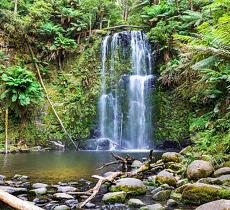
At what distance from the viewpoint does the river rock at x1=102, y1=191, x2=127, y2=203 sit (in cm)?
583

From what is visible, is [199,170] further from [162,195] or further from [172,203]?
[172,203]

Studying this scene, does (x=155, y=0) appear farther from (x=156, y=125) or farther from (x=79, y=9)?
(x=156, y=125)

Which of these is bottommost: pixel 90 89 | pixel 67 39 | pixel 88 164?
pixel 88 164

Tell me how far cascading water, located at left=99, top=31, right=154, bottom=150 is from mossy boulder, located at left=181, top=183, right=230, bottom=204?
11.2 m

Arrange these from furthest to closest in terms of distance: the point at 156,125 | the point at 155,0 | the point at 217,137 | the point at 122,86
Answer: the point at 155,0 < the point at 122,86 < the point at 156,125 < the point at 217,137

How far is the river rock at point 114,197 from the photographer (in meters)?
5.83

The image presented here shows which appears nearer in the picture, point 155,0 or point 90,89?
point 90,89

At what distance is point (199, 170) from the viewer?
6828 millimetres

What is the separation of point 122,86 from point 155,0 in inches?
312

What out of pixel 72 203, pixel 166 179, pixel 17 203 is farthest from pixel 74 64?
pixel 17 203

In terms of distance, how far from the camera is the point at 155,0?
23359 mm

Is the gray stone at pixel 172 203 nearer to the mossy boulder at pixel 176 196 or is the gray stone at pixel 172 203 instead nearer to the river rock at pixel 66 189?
the mossy boulder at pixel 176 196

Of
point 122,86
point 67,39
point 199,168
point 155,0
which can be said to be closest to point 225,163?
point 199,168

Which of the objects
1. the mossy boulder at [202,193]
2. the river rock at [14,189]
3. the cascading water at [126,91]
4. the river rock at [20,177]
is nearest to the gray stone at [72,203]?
the river rock at [14,189]
